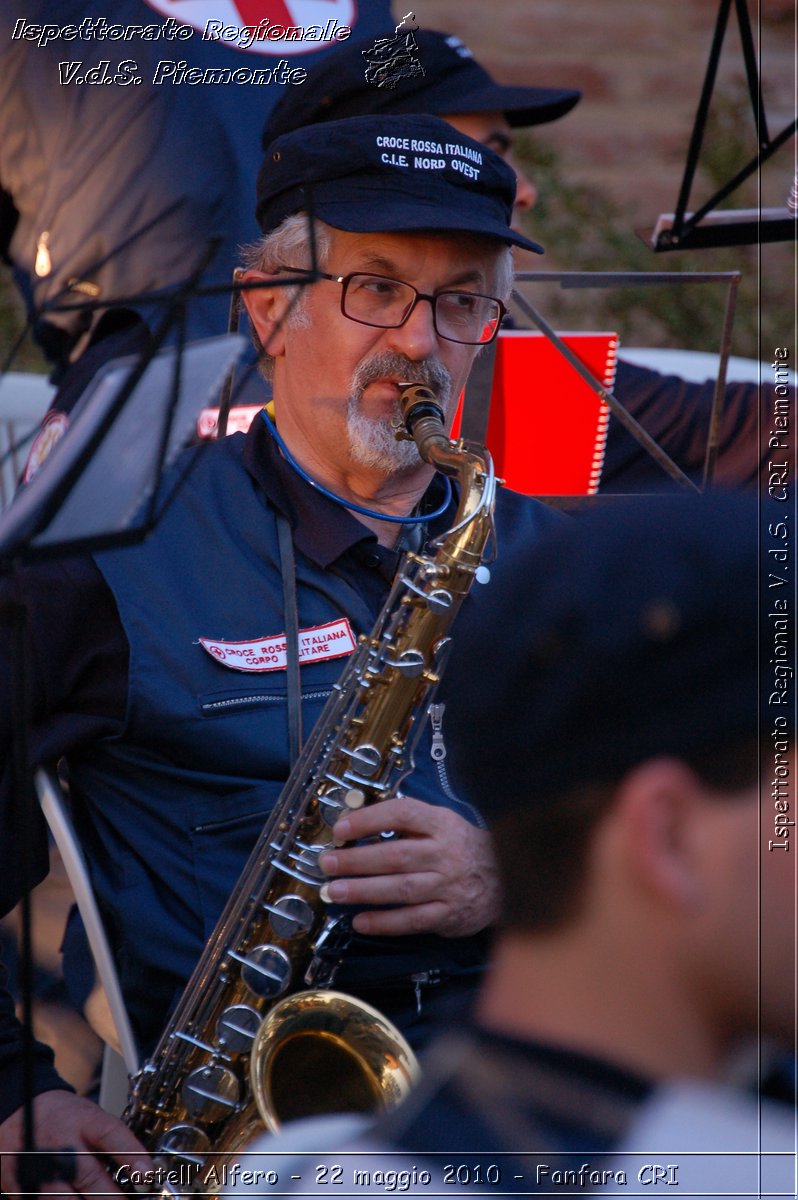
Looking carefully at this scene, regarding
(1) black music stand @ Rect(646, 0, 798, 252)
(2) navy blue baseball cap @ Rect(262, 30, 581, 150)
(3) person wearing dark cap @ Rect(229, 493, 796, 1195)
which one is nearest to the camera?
(3) person wearing dark cap @ Rect(229, 493, 796, 1195)

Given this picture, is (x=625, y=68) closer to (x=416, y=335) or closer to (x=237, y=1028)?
(x=416, y=335)

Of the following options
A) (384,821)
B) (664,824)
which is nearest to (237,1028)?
(384,821)

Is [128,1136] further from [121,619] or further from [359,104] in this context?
[359,104]

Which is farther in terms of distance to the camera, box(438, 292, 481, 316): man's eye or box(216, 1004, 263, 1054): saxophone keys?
box(438, 292, 481, 316): man's eye

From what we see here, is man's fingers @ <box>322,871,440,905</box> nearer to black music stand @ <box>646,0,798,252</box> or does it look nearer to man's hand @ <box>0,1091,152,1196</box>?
man's hand @ <box>0,1091,152,1196</box>

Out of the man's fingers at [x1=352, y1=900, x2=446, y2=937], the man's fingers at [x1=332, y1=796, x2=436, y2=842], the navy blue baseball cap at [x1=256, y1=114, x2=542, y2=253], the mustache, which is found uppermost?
the navy blue baseball cap at [x1=256, y1=114, x2=542, y2=253]

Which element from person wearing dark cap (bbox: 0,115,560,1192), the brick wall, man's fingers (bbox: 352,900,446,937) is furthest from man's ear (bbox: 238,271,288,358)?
the brick wall

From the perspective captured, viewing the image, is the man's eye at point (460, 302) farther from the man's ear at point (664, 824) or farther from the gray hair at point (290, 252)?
the man's ear at point (664, 824)

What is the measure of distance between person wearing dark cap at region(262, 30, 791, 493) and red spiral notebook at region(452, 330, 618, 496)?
0.14 meters

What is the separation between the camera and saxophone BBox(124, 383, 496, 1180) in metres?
1.78

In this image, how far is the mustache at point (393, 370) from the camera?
220 cm

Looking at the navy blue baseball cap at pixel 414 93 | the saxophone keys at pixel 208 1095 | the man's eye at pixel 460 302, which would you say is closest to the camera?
the saxophone keys at pixel 208 1095

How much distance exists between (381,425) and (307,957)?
0.81 meters

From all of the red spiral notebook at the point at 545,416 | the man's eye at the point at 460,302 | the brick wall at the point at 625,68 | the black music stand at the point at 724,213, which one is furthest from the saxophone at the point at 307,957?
the brick wall at the point at 625,68
